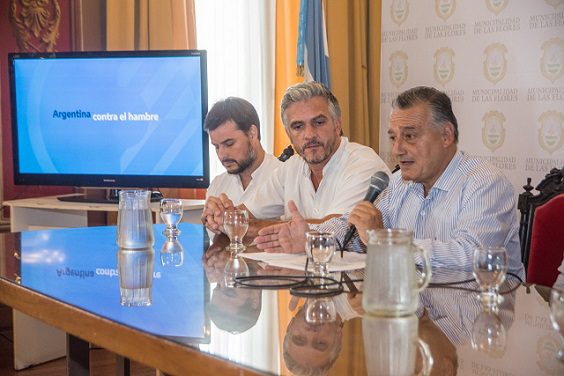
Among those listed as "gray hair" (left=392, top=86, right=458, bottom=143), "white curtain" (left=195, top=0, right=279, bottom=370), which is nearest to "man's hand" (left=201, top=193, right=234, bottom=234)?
"gray hair" (left=392, top=86, right=458, bottom=143)

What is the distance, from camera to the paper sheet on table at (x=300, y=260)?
79.6 inches

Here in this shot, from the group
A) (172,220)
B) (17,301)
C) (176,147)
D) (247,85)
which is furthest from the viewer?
(247,85)

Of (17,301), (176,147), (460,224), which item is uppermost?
(176,147)

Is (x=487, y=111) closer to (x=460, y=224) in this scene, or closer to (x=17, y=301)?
(x=460, y=224)

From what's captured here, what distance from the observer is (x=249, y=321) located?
4.75ft

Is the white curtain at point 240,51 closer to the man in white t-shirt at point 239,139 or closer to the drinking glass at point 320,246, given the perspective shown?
the man in white t-shirt at point 239,139

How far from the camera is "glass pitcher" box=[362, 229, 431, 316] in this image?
4.29ft

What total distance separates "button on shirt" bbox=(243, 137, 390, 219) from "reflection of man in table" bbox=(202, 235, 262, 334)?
101 cm

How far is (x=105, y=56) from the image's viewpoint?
4.10 m

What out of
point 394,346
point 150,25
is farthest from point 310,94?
point 394,346

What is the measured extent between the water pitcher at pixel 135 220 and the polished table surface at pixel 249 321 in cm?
10

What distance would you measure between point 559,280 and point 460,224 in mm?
369

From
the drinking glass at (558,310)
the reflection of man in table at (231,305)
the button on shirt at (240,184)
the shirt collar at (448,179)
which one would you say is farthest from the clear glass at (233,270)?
the button on shirt at (240,184)

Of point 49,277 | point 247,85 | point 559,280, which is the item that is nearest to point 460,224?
point 559,280
